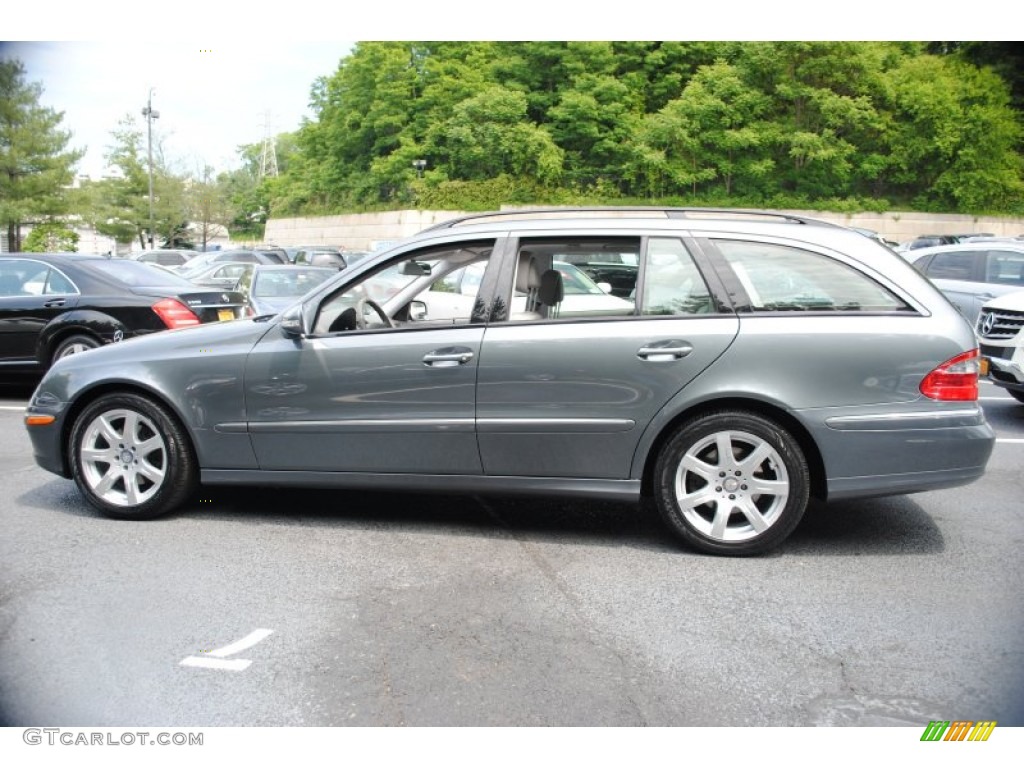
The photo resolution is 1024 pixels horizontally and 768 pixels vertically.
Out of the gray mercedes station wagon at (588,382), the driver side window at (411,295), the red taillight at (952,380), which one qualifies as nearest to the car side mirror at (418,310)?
the driver side window at (411,295)

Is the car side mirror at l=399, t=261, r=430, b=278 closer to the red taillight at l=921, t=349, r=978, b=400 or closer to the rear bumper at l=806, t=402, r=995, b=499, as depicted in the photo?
the rear bumper at l=806, t=402, r=995, b=499

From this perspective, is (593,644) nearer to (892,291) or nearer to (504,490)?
(504,490)

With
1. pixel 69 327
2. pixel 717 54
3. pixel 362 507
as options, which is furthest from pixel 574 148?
pixel 362 507

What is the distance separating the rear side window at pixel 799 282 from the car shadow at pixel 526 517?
125 centimetres

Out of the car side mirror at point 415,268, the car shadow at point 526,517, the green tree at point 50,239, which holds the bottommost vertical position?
the car shadow at point 526,517

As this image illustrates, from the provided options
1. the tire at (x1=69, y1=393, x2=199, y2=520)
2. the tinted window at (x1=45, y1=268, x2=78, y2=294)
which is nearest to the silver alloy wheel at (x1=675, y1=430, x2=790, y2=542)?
the tire at (x1=69, y1=393, x2=199, y2=520)

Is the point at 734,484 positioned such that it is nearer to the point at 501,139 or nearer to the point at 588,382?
the point at 588,382

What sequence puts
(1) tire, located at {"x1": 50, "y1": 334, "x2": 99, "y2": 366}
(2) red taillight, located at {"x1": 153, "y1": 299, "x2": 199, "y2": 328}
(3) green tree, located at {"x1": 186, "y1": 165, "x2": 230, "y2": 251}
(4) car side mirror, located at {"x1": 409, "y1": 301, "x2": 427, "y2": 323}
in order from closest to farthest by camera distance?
(4) car side mirror, located at {"x1": 409, "y1": 301, "x2": 427, "y2": 323}, (2) red taillight, located at {"x1": 153, "y1": 299, "x2": 199, "y2": 328}, (1) tire, located at {"x1": 50, "y1": 334, "x2": 99, "y2": 366}, (3) green tree, located at {"x1": 186, "y1": 165, "x2": 230, "y2": 251}

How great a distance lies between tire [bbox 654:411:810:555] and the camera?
434 centimetres

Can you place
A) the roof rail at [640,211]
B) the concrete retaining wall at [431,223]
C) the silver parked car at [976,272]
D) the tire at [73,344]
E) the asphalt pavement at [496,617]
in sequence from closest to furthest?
the asphalt pavement at [496,617]
the roof rail at [640,211]
the tire at [73,344]
the silver parked car at [976,272]
the concrete retaining wall at [431,223]

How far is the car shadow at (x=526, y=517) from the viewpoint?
15.5ft

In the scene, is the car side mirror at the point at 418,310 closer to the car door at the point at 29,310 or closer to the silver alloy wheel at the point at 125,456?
the silver alloy wheel at the point at 125,456

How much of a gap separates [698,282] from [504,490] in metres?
1.46

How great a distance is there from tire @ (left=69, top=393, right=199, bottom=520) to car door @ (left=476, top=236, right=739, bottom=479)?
1.77 metres
